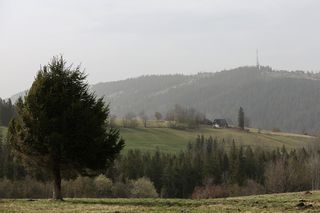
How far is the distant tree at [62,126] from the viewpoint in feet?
118

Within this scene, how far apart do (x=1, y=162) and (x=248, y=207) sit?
116696mm

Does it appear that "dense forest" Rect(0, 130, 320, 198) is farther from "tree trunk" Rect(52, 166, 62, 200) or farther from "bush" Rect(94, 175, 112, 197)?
"tree trunk" Rect(52, 166, 62, 200)

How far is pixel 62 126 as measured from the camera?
36.2m

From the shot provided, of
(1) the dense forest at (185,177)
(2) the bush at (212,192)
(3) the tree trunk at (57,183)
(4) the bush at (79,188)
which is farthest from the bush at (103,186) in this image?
(3) the tree trunk at (57,183)

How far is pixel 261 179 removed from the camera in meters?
160

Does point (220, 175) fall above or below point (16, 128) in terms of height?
below

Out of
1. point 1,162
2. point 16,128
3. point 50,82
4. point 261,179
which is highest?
point 50,82

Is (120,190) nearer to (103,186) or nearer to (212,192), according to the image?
(103,186)

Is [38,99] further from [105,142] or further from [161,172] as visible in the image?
[161,172]

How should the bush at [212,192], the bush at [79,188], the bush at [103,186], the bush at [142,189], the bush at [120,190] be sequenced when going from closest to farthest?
1. the bush at [79,188]
2. the bush at [103,186]
3. the bush at [120,190]
4. the bush at [212,192]
5. the bush at [142,189]

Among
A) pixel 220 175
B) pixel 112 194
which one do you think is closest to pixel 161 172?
pixel 220 175

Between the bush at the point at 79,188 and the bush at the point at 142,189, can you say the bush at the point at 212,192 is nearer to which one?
the bush at the point at 142,189

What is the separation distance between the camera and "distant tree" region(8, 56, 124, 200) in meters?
36.0

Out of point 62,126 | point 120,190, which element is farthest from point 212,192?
point 62,126
